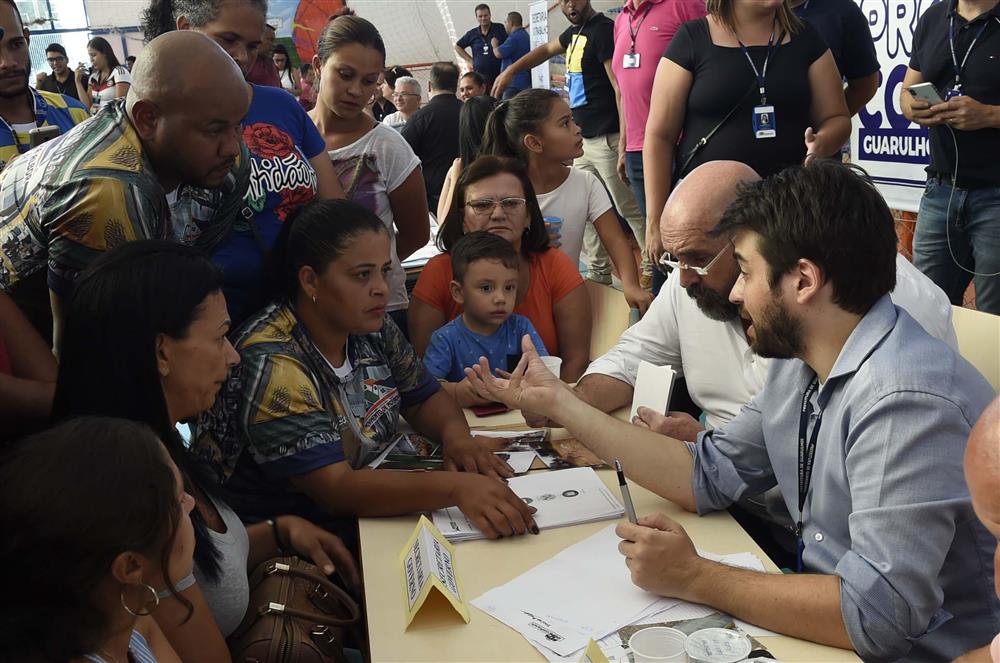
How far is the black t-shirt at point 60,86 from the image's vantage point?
1004cm

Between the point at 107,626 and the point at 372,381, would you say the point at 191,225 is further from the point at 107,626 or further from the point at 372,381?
the point at 107,626

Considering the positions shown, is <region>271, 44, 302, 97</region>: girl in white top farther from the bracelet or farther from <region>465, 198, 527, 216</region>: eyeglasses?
the bracelet

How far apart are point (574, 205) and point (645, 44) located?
1186 millimetres

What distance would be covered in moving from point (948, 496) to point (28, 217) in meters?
1.69

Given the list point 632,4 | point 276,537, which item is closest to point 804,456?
point 276,537

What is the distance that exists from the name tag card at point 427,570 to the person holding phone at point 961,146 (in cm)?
241

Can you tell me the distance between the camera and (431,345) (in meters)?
2.96

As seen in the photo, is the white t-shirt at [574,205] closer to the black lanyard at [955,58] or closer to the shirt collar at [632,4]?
the shirt collar at [632,4]

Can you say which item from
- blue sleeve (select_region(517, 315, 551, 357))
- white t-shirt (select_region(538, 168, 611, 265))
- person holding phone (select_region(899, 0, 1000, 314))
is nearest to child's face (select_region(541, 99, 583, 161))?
white t-shirt (select_region(538, 168, 611, 265))

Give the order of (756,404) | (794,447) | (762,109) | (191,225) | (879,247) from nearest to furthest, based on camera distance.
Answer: (879,247)
(794,447)
(756,404)
(191,225)
(762,109)

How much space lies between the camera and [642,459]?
6.20 ft

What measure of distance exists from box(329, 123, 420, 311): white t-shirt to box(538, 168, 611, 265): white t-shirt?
776 millimetres

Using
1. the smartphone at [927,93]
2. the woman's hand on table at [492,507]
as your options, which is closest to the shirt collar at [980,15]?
the smartphone at [927,93]

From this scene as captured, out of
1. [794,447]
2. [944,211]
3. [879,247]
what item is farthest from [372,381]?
[944,211]
